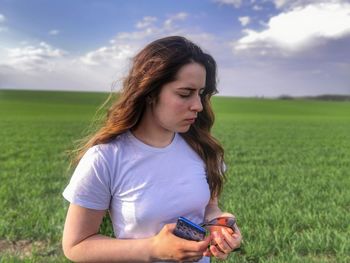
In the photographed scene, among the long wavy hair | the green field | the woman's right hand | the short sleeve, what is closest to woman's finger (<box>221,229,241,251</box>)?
the woman's right hand

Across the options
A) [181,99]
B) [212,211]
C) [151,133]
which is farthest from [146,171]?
[212,211]

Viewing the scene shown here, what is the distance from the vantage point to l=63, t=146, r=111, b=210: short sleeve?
1.85m

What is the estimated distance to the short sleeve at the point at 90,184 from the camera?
1851 millimetres

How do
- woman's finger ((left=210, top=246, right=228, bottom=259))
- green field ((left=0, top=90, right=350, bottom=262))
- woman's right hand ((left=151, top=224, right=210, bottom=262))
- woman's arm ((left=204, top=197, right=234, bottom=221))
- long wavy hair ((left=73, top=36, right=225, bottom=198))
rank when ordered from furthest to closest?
green field ((left=0, top=90, right=350, bottom=262)) → woman's arm ((left=204, top=197, right=234, bottom=221)) → long wavy hair ((left=73, top=36, right=225, bottom=198)) → woman's finger ((left=210, top=246, right=228, bottom=259)) → woman's right hand ((left=151, top=224, right=210, bottom=262))

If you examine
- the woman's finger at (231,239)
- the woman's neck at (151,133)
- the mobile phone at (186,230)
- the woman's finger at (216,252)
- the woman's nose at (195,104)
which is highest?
the woman's nose at (195,104)

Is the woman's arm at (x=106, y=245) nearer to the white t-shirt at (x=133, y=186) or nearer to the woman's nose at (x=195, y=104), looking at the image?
the white t-shirt at (x=133, y=186)

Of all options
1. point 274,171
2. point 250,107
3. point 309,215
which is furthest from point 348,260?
point 250,107

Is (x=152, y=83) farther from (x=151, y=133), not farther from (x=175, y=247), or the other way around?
(x=175, y=247)

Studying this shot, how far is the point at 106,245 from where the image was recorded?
1.86 meters

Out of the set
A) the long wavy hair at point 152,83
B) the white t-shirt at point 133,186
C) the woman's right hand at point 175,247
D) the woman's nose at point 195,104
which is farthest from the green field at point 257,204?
the woman's right hand at point 175,247

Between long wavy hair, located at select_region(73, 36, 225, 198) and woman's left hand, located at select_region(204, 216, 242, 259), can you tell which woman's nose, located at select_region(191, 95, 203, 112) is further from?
woman's left hand, located at select_region(204, 216, 242, 259)

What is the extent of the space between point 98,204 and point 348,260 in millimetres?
3524

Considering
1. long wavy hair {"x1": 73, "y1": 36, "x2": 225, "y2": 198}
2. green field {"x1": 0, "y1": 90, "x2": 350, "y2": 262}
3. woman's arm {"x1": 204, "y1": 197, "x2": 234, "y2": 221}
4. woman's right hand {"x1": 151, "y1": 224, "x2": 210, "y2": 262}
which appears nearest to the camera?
woman's right hand {"x1": 151, "y1": 224, "x2": 210, "y2": 262}

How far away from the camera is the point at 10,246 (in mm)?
5035
